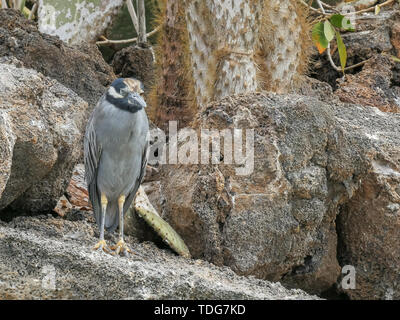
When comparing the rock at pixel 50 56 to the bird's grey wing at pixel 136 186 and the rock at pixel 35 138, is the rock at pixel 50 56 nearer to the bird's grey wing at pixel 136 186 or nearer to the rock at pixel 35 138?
the rock at pixel 35 138

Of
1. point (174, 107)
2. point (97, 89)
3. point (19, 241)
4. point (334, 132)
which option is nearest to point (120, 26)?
point (174, 107)

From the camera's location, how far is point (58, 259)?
358 centimetres

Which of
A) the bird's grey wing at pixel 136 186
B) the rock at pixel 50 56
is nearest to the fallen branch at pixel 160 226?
the bird's grey wing at pixel 136 186

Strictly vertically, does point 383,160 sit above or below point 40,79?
below

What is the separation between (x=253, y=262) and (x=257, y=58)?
2.00m

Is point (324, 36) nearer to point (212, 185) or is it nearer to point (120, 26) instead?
point (212, 185)

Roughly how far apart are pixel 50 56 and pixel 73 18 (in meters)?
1.79

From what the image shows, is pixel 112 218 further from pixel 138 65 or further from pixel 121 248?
pixel 138 65

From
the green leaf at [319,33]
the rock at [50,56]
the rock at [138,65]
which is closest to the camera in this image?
the rock at [50,56]

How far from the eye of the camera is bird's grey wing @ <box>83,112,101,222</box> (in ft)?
14.8

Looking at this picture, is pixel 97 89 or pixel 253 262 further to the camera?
pixel 97 89

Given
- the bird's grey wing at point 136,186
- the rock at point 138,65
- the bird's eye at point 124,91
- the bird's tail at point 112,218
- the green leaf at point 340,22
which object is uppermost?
the green leaf at point 340,22


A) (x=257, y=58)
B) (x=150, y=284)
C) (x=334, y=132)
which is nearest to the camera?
(x=150, y=284)

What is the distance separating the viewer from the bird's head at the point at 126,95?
168 inches
